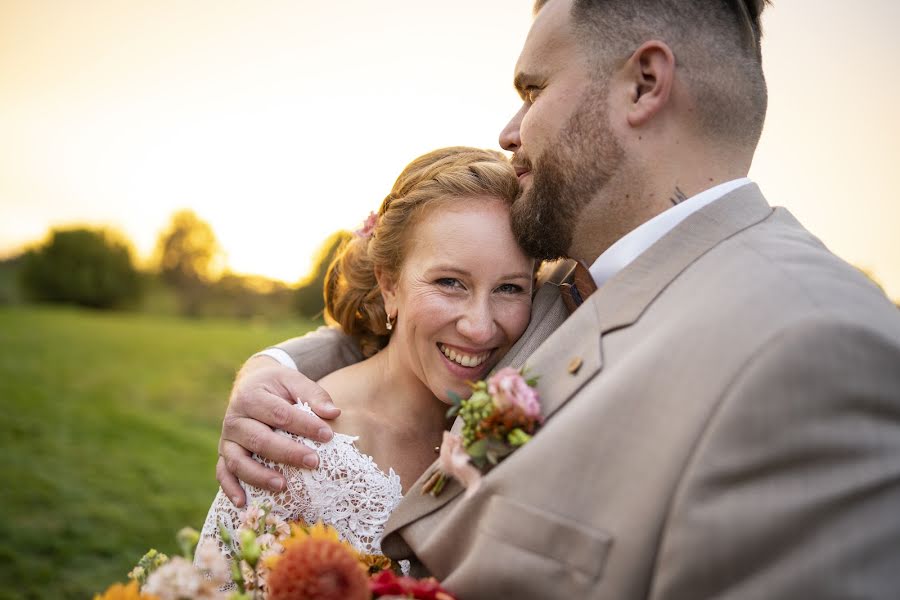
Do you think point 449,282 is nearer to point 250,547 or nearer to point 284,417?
point 284,417

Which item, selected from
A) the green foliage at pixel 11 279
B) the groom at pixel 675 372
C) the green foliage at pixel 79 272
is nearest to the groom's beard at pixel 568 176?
the groom at pixel 675 372

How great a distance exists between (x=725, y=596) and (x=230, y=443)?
2.24 meters

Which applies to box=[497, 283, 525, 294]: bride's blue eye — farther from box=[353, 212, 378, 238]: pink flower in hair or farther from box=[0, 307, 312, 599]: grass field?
box=[0, 307, 312, 599]: grass field

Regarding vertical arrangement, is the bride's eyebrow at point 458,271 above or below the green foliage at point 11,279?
below

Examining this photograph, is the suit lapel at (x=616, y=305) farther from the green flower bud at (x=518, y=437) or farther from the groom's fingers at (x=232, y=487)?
the groom's fingers at (x=232, y=487)

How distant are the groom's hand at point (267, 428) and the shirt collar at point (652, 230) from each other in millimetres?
1410

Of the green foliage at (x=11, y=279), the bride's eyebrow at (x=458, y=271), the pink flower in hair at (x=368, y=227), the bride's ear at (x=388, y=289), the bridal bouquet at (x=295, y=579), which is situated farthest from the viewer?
the green foliage at (x=11, y=279)

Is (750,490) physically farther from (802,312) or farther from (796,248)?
(796,248)

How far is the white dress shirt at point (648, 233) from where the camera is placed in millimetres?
2623

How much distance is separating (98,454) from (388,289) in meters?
8.81

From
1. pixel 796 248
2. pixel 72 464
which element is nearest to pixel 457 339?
pixel 796 248

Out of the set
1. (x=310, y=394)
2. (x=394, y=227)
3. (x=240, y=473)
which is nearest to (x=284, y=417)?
(x=310, y=394)

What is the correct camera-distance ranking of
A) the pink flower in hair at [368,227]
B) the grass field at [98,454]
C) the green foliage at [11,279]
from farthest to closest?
the green foliage at [11,279] → the grass field at [98,454] → the pink flower in hair at [368,227]

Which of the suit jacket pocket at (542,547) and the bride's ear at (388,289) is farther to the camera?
the bride's ear at (388,289)
